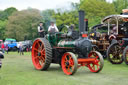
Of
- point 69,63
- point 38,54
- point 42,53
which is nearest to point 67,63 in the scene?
point 69,63

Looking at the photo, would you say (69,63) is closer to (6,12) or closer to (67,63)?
(67,63)

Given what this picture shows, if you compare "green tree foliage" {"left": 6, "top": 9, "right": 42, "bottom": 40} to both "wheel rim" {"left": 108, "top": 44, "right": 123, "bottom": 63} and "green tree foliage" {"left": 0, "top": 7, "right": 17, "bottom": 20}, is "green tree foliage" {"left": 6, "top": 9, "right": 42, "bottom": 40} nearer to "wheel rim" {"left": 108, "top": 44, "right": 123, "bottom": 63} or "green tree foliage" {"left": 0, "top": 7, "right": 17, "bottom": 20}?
"green tree foliage" {"left": 0, "top": 7, "right": 17, "bottom": 20}

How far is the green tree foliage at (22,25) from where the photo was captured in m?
44.4

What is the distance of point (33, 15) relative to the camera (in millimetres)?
46469

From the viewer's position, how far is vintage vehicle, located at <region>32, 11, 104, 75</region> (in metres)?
7.01

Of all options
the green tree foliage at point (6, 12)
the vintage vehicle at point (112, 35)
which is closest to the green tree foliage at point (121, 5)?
the vintage vehicle at point (112, 35)

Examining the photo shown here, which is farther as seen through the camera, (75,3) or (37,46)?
(75,3)

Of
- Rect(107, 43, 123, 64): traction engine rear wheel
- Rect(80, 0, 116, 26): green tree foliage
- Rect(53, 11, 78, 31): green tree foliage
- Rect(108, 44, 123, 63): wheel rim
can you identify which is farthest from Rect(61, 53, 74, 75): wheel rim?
Rect(53, 11, 78, 31): green tree foliage

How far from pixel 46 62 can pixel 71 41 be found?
1.17 metres

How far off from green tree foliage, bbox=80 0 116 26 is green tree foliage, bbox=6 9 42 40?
15.4 meters

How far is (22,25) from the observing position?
149ft

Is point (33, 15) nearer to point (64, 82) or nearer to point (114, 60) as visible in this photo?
point (114, 60)

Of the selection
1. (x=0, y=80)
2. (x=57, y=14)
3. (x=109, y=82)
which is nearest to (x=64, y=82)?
(x=109, y=82)

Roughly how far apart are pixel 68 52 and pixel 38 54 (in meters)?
1.90
